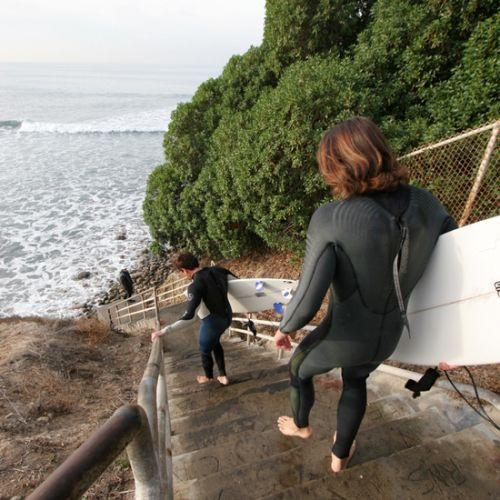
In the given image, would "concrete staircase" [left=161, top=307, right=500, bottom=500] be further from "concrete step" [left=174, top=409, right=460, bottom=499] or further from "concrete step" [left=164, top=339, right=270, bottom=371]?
"concrete step" [left=164, top=339, right=270, bottom=371]

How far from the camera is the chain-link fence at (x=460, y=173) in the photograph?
14.6 feet

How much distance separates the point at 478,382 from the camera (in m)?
2.94

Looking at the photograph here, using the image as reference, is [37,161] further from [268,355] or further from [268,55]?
[268,355]

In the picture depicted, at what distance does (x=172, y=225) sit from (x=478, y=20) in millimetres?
8568

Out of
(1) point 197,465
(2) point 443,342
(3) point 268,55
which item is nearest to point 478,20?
(3) point 268,55

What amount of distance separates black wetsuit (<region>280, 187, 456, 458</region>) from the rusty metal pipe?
2.81 ft

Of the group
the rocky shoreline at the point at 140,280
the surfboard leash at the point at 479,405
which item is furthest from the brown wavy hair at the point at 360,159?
the rocky shoreline at the point at 140,280

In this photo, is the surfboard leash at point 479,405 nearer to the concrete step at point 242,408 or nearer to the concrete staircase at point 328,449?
the concrete staircase at point 328,449

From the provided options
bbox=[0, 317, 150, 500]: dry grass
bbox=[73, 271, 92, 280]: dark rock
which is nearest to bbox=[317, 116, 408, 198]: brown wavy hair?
bbox=[0, 317, 150, 500]: dry grass

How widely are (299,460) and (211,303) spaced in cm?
160

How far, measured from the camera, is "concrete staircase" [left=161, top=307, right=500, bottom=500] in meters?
1.92

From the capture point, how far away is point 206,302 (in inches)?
135

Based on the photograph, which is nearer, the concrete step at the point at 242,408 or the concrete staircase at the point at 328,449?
the concrete staircase at the point at 328,449

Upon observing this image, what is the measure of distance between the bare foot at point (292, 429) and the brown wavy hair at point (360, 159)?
5.55 ft
